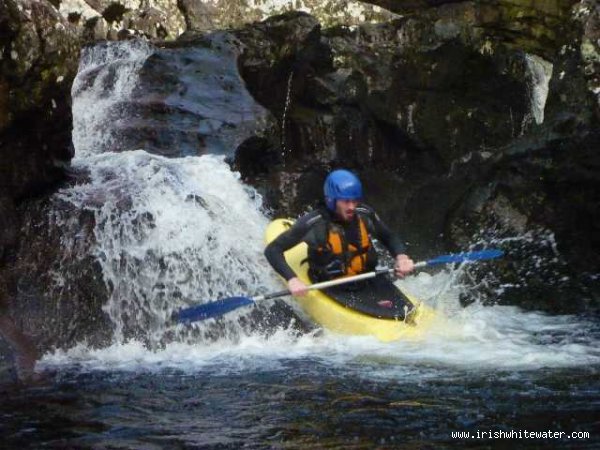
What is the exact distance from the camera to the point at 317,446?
4.14 metres

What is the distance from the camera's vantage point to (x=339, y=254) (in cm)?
674

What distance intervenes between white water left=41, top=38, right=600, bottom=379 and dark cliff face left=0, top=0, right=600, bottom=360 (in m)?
0.28

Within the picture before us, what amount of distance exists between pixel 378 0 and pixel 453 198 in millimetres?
6035

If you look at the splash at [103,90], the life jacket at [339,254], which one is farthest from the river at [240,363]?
the splash at [103,90]

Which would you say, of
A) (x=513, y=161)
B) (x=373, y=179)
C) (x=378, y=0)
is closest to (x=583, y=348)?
(x=513, y=161)

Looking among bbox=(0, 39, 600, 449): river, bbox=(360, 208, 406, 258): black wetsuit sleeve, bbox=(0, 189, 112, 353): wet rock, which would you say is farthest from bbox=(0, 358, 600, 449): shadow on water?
bbox=(360, 208, 406, 258): black wetsuit sleeve

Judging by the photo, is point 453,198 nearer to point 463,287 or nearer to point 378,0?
point 463,287

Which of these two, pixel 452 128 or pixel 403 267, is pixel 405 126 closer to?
pixel 452 128

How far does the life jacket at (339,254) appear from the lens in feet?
22.1

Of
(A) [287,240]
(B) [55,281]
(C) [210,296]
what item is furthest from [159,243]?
Result: (A) [287,240]

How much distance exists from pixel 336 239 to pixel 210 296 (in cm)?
126

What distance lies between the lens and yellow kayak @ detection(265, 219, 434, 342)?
6559mm

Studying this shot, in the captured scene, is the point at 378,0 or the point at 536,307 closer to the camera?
the point at 536,307

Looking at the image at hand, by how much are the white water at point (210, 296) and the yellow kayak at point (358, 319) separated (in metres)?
0.10
